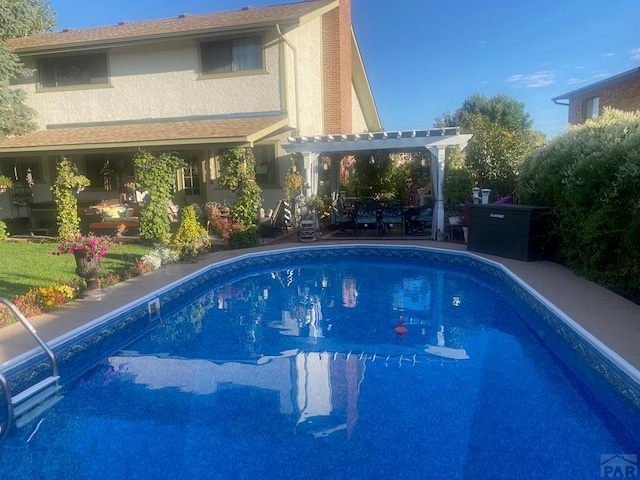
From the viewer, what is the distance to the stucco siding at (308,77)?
15.8m

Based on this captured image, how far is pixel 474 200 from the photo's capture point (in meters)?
13.5

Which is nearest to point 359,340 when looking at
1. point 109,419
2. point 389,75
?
point 109,419

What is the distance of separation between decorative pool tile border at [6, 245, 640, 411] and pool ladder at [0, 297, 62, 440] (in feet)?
0.74

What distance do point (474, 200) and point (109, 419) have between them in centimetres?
1141

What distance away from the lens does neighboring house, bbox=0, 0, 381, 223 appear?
14719 mm

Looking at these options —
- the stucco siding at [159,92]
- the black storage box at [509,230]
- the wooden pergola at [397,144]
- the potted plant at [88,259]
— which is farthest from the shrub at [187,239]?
the black storage box at [509,230]

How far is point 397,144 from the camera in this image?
1358 cm

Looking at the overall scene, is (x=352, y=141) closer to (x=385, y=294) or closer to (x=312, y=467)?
(x=385, y=294)

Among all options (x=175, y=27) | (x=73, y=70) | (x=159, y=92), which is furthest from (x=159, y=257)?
(x=73, y=70)

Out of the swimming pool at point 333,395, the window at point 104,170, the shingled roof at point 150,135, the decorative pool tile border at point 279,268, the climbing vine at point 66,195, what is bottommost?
the swimming pool at point 333,395

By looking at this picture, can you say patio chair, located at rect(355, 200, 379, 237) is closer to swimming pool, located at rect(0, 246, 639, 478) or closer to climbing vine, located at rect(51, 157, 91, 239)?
swimming pool, located at rect(0, 246, 639, 478)

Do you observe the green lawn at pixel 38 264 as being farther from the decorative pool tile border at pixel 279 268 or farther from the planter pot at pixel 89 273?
the decorative pool tile border at pixel 279 268

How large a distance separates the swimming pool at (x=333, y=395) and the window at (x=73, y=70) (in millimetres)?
11576

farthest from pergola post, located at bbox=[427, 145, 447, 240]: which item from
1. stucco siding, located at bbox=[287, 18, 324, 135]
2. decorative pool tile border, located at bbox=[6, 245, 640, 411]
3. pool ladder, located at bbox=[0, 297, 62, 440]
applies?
pool ladder, located at bbox=[0, 297, 62, 440]
